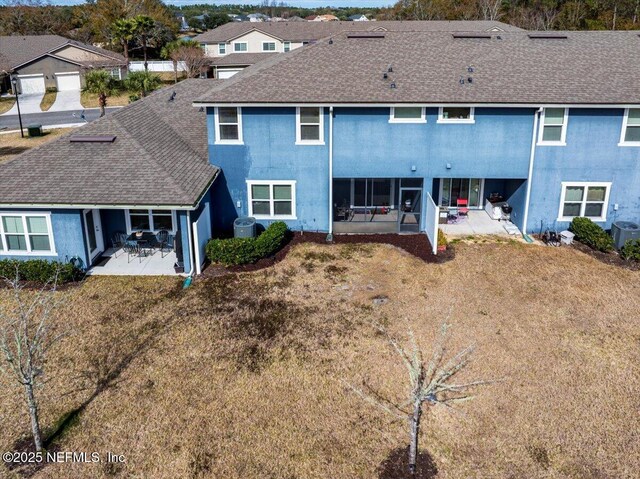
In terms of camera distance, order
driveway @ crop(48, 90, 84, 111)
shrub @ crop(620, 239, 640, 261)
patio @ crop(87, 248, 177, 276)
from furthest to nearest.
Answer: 1. driveway @ crop(48, 90, 84, 111)
2. shrub @ crop(620, 239, 640, 261)
3. patio @ crop(87, 248, 177, 276)

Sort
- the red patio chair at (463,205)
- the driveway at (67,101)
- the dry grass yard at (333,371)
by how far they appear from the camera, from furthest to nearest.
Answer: the driveway at (67,101), the red patio chair at (463,205), the dry grass yard at (333,371)

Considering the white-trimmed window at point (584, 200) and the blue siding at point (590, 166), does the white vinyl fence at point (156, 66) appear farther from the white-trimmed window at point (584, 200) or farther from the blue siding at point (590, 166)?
the white-trimmed window at point (584, 200)

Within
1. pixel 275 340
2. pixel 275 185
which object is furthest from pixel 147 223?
pixel 275 340

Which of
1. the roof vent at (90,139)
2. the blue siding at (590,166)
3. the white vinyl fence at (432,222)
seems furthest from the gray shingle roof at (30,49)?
the blue siding at (590,166)

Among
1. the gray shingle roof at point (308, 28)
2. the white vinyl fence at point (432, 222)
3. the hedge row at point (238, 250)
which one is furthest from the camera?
the gray shingle roof at point (308, 28)

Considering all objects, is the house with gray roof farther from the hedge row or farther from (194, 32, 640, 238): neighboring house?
the hedge row

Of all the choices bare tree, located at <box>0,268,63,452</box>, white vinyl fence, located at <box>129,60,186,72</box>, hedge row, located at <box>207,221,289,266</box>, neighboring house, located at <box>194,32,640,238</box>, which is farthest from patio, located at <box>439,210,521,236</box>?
white vinyl fence, located at <box>129,60,186,72</box>
